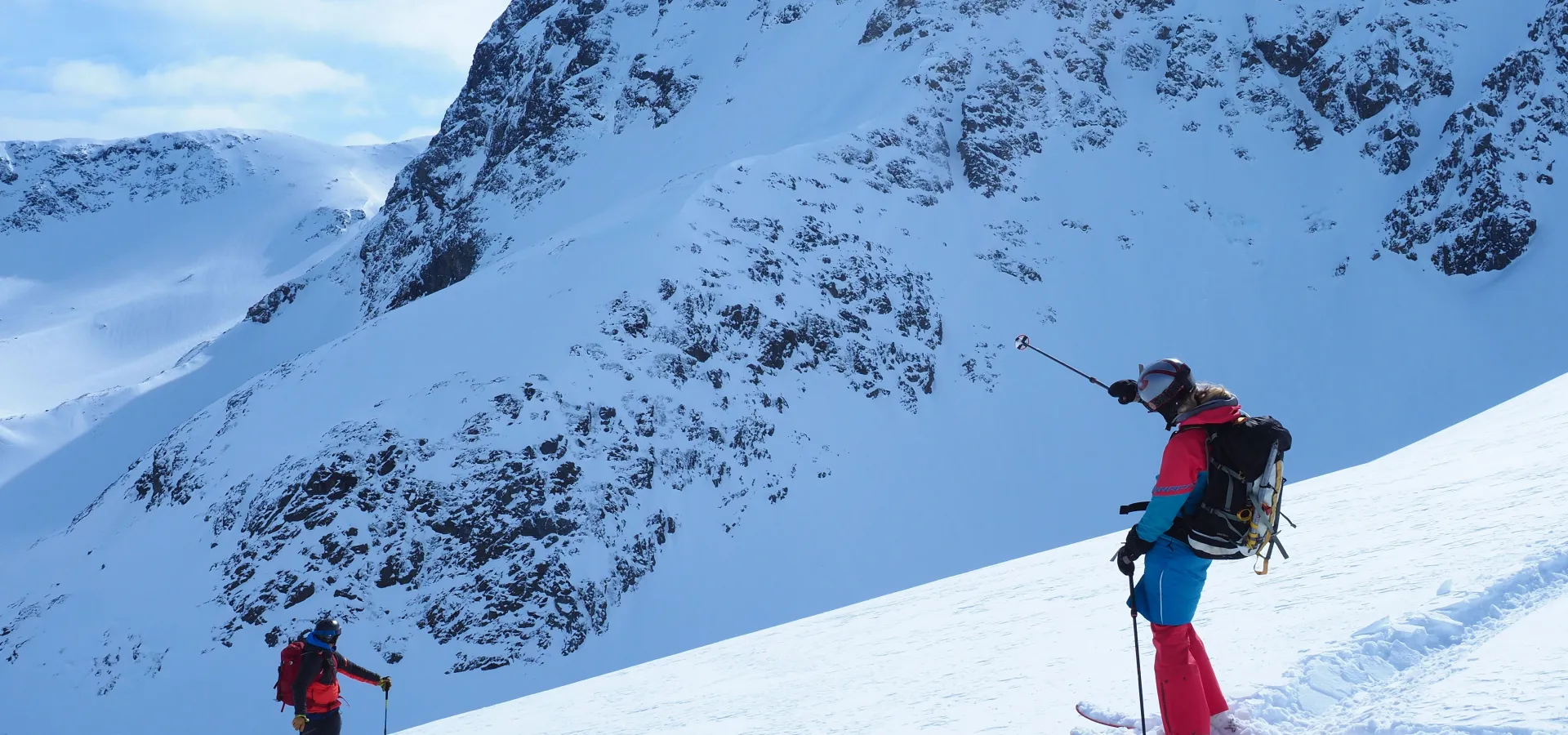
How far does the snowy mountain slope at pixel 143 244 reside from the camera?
76.9 m

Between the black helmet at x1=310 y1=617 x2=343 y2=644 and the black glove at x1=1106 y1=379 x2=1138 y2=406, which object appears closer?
the black glove at x1=1106 y1=379 x2=1138 y2=406

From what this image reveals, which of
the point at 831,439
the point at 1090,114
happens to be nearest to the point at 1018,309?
the point at 831,439

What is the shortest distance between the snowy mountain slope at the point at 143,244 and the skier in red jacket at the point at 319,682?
194ft

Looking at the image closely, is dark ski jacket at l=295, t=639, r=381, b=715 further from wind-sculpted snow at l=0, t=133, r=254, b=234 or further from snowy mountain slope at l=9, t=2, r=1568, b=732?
wind-sculpted snow at l=0, t=133, r=254, b=234

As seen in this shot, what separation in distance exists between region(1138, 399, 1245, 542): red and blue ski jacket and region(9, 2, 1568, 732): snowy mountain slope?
1930 centimetres

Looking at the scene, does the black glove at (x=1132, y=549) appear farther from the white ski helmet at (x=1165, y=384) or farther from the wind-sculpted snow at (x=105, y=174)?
the wind-sculpted snow at (x=105, y=174)

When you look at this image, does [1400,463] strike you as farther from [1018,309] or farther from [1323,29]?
[1323,29]

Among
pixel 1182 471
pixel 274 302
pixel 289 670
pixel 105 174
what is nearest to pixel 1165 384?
pixel 1182 471

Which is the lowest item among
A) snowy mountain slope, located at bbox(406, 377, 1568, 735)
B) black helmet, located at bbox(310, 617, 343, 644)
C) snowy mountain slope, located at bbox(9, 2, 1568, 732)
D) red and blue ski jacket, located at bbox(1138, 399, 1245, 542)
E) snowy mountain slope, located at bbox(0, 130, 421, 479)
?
snowy mountain slope, located at bbox(406, 377, 1568, 735)

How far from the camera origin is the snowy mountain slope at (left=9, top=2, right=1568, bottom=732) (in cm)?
2317

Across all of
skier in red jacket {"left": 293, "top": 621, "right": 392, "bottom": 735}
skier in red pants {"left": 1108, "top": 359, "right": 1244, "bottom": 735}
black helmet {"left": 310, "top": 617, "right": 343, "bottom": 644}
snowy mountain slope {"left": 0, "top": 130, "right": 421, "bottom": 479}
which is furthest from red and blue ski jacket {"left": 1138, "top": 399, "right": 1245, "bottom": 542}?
snowy mountain slope {"left": 0, "top": 130, "right": 421, "bottom": 479}

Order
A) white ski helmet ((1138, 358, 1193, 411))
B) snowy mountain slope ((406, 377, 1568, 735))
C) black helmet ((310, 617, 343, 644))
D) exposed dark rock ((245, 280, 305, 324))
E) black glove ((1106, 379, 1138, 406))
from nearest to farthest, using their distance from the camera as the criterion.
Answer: snowy mountain slope ((406, 377, 1568, 735)) < white ski helmet ((1138, 358, 1193, 411)) < black glove ((1106, 379, 1138, 406)) < black helmet ((310, 617, 343, 644)) < exposed dark rock ((245, 280, 305, 324))

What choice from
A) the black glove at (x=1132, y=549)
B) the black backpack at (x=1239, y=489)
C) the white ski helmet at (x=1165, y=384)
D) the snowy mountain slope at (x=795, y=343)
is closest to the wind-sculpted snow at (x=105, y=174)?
the snowy mountain slope at (x=795, y=343)

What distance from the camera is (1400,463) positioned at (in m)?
14.0
